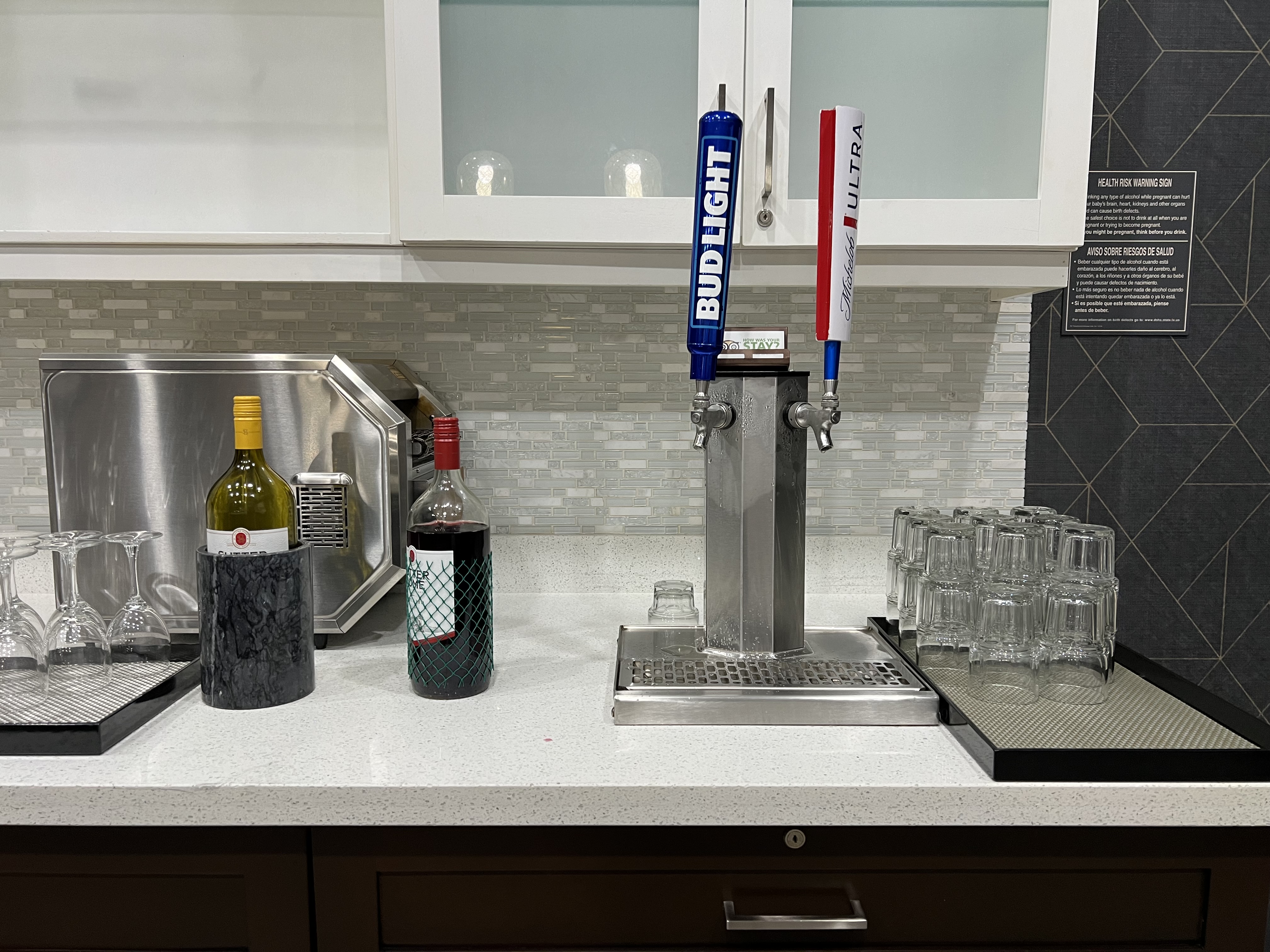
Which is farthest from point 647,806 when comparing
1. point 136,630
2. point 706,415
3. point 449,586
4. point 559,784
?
point 136,630

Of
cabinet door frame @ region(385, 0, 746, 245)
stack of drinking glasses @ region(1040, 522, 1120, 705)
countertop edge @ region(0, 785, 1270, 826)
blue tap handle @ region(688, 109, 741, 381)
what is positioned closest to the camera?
countertop edge @ region(0, 785, 1270, 826)

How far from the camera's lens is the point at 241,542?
0.94m

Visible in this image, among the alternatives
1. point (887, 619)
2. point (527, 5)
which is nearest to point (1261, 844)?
point (887, 619)

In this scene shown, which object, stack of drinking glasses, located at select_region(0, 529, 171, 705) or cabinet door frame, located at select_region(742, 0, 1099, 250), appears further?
cabinet door frame, located at select_region(742, 0, 1099, 250)

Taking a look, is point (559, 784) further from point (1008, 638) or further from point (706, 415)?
point (1008, 638)

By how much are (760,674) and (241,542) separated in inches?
23.4

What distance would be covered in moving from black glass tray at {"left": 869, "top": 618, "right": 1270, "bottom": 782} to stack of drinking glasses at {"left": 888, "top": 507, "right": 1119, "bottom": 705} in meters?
0.03

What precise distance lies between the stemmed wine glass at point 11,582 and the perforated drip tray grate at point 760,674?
66cm

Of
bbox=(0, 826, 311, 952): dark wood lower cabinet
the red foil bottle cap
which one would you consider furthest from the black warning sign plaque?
bbox=(0, 826, 311, 952): dark wood lower cabinet

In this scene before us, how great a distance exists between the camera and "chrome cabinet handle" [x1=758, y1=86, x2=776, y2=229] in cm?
107

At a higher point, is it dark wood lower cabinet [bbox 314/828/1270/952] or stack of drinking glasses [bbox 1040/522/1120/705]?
stack of drinking glasses [bbox 1040/522/1120/705]

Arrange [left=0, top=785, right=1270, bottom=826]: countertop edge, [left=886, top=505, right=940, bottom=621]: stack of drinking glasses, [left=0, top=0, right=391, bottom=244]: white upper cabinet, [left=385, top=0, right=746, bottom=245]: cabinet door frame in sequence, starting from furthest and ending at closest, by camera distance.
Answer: [left=0, top=0, right=391, bottom=244]: white upper cabinet, [left=886, top=505, right=940, bottom=621]: stack of drinking glasses, [left=385, top=0, right=746, bottom=245]: cabinet door frame, [left=0, top=785, right=1270, bottom=826]: countertop edge

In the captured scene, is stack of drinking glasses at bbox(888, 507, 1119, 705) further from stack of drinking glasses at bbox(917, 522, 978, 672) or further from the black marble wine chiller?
the black marble wine chiller

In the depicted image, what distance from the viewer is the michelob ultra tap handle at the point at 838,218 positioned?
0.89 m
